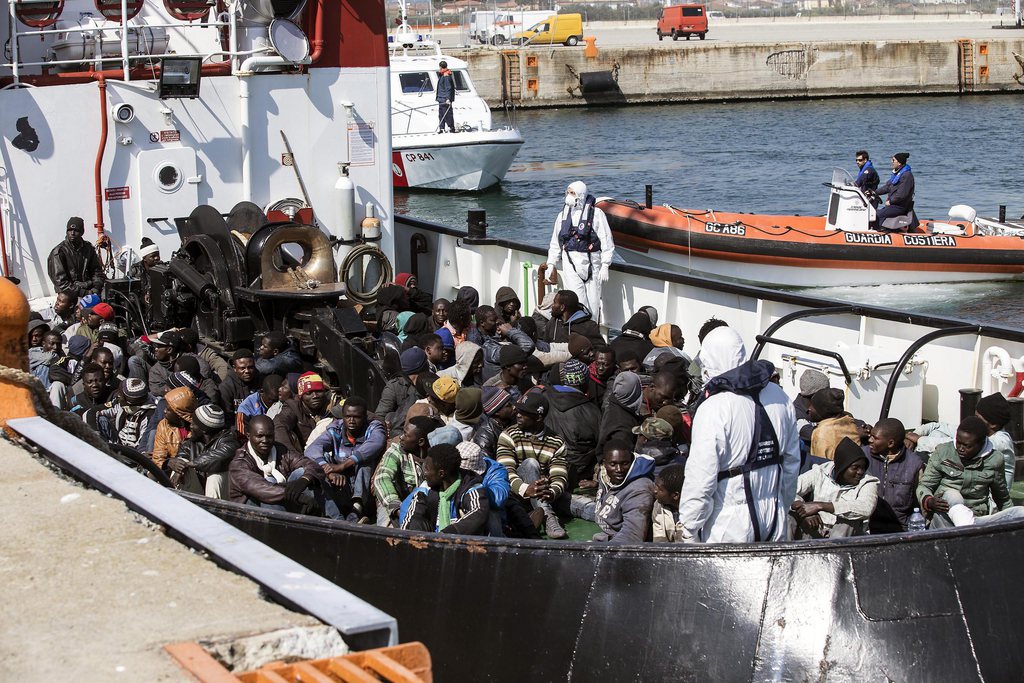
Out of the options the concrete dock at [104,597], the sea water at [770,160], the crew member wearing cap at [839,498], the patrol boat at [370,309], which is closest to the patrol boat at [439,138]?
the sea water at [770,160]

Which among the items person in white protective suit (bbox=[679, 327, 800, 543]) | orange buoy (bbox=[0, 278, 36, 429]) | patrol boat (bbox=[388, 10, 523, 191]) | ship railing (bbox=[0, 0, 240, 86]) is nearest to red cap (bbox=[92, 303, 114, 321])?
ship railing (bbox=[0, 0, 240, 86])

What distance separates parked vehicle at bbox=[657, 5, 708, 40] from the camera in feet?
184

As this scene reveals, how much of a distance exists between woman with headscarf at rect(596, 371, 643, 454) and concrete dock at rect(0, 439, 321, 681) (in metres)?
3.65

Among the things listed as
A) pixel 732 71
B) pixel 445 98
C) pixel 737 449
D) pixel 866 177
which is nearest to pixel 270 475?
pixel 737 449

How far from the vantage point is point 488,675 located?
19.5ft

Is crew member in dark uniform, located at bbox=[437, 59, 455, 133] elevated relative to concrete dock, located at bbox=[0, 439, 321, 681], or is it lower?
elevated

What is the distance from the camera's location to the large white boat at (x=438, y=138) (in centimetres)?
3031

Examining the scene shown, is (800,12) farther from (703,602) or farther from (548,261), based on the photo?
(703,602)

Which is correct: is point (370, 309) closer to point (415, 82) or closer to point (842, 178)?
point (842, 178)

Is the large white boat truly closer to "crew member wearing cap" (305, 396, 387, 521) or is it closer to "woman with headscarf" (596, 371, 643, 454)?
"woman with headscarf" (596, 371, 643, 454)

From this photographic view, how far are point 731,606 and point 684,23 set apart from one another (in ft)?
174

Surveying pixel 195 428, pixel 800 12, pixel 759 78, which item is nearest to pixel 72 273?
pixel 195 428

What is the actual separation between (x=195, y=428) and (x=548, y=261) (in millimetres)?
5032

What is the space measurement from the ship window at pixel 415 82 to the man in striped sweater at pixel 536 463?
24328mm
